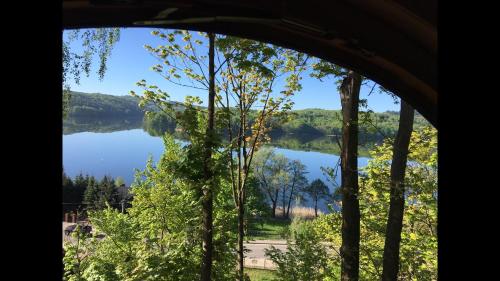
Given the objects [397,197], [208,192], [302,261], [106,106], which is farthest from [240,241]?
[106,106]

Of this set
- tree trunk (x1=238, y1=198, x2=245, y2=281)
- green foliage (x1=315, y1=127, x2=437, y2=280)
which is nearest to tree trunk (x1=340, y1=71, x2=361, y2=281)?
green foliage (x1=315, y1=127, x2=437, y2=280)

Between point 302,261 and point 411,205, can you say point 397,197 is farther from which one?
point 302,261

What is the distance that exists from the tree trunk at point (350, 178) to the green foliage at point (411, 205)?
1.35 meters

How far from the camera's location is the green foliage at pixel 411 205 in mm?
8031

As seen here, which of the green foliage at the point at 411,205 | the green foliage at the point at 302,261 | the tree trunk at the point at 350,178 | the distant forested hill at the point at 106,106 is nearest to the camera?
the tree trunk at the point at 350,178

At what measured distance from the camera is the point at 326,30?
2.17 metres

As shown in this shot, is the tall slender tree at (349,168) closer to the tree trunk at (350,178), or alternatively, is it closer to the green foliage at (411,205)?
the tree trunk at (350,178)

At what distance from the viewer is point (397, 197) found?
6.95 meters

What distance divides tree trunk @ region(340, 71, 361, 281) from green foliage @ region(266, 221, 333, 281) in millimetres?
3929

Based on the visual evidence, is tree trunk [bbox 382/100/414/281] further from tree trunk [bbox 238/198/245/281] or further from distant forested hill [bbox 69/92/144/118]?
distant forested hill [bbox 69/92/144/118]

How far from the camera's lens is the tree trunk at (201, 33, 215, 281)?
5883 millimetres

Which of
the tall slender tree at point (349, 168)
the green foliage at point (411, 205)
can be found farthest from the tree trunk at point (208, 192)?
the green foliage at point (411, 205)
